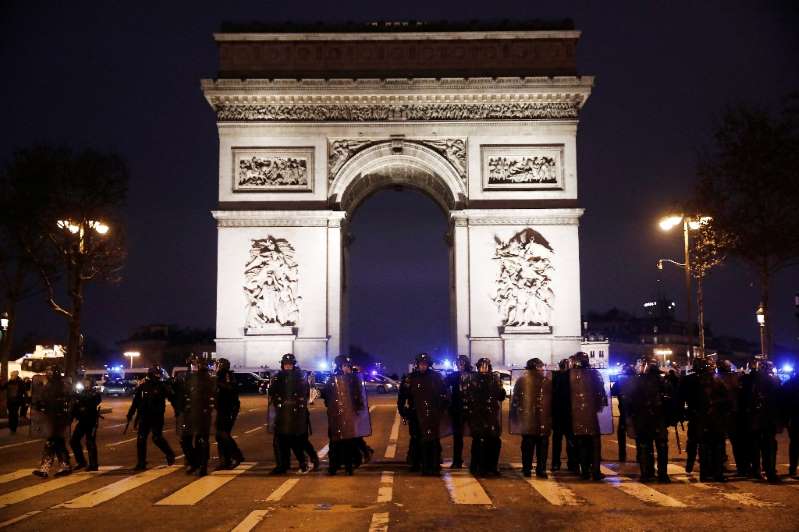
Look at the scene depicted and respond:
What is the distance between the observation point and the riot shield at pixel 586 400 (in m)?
12.5

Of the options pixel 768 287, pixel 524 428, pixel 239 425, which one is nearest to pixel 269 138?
pixel 239 425

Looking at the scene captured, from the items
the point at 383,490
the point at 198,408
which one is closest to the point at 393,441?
the point at 198,408

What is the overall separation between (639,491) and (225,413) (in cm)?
611

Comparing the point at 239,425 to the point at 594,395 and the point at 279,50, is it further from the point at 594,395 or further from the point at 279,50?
the point at 279,50

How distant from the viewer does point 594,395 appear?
12.7m

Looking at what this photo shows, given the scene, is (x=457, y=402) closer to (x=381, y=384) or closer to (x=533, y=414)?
(x=533, y=414)

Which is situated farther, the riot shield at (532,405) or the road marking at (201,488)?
the riot shield at (532,405)

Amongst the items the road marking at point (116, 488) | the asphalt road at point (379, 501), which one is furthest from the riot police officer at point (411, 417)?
the road marking at point (116, 488)

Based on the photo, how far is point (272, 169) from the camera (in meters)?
36.5

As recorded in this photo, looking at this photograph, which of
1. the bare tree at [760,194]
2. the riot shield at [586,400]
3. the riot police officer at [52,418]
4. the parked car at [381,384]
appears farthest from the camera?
the parked car at [381,384]

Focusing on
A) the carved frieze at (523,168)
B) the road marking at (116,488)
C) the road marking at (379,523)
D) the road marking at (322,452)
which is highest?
the carved frieze at (523,168)

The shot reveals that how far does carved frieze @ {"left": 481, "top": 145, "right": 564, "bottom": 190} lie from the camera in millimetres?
36250

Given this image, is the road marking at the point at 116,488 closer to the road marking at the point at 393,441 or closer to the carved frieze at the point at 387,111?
the road marking at the point at 393,441

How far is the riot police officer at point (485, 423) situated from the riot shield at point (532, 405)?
24 cm
